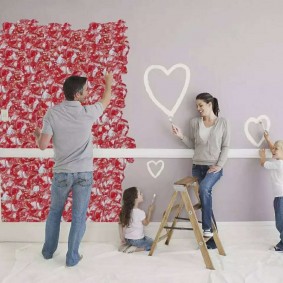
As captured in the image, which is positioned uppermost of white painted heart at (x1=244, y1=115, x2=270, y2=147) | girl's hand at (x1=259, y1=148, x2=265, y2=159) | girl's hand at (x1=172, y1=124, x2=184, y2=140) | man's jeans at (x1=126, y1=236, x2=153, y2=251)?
white painted heart at (x1=244, y1=115, x2=270, y2=147)

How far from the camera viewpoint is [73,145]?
9.71ft

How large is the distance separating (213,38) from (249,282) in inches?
82.0

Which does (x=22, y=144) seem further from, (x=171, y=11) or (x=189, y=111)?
(x=171, y=11)


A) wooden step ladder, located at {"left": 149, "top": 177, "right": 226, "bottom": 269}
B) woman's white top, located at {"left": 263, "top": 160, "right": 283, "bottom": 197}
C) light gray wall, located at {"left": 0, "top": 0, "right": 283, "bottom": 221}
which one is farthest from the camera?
light gray wall, located at {"left": 0, "top": 0, "right": 283, "bottom": 221}

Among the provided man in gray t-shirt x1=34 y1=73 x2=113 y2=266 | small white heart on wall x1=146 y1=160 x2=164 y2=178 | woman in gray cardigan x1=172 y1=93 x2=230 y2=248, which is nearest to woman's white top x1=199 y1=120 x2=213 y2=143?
woman in gray cardigan x1=172 y1=93 x2=230 y2=248

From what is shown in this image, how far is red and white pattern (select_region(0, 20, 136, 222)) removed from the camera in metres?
3.58

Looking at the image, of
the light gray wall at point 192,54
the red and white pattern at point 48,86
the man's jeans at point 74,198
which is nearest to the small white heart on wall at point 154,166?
the light gray wall at point 192,54

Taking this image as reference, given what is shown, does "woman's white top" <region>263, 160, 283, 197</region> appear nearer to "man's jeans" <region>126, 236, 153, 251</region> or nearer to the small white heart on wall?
the small white heart on wall

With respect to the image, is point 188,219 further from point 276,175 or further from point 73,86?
point 73,86

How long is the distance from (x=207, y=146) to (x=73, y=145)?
1.19 m

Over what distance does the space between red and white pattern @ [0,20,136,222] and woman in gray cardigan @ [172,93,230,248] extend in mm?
603

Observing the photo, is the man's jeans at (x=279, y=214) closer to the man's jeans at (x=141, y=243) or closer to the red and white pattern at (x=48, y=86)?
the man's jeans at (x=141, y=243)

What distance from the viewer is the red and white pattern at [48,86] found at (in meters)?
3.58

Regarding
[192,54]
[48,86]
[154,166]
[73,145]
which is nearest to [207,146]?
[154,166]
